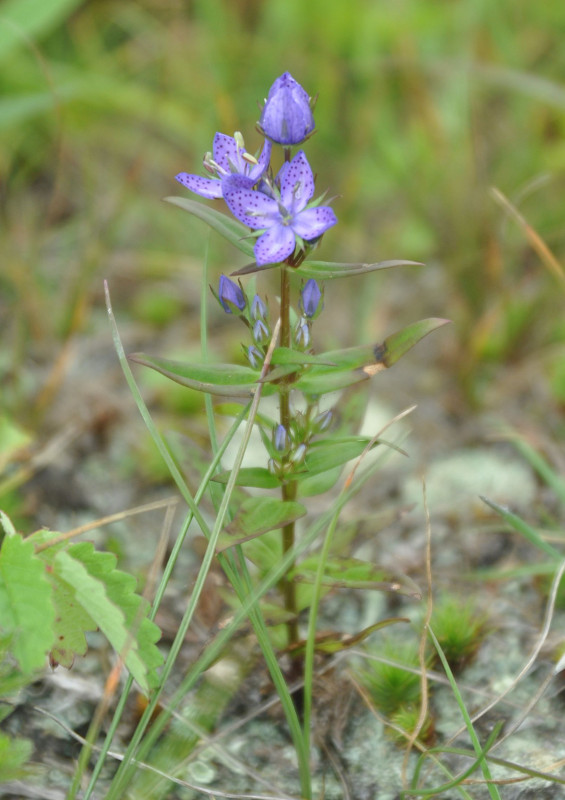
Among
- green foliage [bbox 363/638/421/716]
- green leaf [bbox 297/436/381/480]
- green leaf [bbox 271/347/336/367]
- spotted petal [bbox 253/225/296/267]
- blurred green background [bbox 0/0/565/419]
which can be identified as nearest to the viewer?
spotted petal [bbox 253/225/296/267]

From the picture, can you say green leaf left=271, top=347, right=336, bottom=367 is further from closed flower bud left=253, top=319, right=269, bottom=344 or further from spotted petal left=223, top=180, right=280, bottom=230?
spotted petal left=223, top=180, right=280, bottom=230

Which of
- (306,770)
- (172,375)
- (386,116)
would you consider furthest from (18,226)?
(306,770)

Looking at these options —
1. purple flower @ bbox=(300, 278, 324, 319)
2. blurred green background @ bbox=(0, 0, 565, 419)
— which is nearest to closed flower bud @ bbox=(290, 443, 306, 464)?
purple flower @ bbox=(300, 278, 324, 319)

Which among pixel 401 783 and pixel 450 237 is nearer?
pixel 401 783

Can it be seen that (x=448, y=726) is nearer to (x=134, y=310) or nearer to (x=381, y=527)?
(x=381, y=527)

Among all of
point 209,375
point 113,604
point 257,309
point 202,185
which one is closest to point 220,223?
point 202,185

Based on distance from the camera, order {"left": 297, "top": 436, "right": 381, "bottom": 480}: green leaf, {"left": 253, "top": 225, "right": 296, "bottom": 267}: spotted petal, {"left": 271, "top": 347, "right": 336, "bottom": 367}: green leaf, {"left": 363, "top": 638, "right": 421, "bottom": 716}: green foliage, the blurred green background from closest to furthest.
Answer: {"left": 253, "top": 225, "right": 296, "bottom": 267}: spotted petal, {"left": 271, "top": 347, "right": 336, "bottom": 367}: green leaf, {"left": 297, "top": 436, "right": 381, "bottom": 480}: green leaf, {"left": 363, "top": 638, "right": 421, "bottom": 716}: green foliage, the blurred green background
